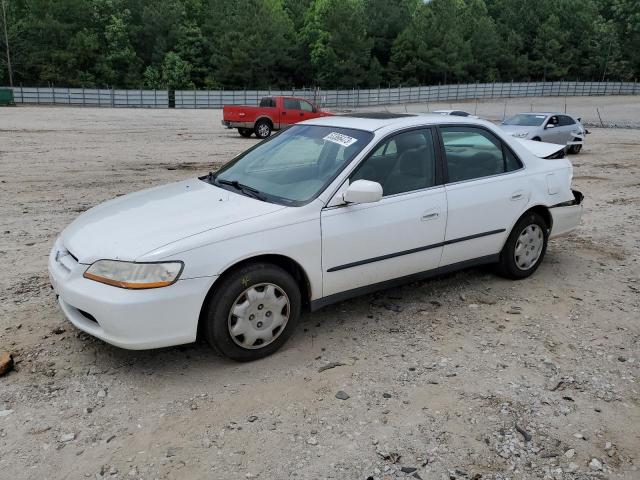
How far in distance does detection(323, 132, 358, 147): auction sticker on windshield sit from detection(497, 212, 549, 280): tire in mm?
1789

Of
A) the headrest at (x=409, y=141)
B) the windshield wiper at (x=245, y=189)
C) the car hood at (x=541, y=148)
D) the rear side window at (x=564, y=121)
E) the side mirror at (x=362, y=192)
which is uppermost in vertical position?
the headrest at (x=409, y=141)

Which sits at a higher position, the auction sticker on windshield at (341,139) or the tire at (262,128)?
the auction sticker on windshield at (341,139)

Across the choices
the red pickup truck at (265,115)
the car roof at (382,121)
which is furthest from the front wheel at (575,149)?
the car roof at (382,121)

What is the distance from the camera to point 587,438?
2979mm

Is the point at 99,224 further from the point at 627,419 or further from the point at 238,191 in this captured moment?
the point at 627,419

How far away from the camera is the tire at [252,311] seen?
342cm

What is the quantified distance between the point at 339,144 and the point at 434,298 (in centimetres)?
157

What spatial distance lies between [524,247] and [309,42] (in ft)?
258

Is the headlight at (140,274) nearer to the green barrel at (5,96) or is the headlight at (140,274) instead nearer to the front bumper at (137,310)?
the front bumper at (137,310)

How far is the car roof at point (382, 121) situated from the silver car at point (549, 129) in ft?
42.8

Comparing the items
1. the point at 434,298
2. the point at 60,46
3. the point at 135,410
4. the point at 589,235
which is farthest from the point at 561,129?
the point at 60,46

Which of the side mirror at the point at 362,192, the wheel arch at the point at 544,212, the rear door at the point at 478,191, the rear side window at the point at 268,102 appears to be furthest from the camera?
the rear side window at the point at 268,102

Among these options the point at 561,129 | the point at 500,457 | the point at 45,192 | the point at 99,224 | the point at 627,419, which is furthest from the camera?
the point at 561,129

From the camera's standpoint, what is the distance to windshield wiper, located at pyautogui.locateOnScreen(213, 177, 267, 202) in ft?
13.0
